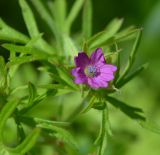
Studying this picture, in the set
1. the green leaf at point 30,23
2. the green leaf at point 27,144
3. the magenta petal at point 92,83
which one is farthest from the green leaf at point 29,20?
the green leaf at point 27,144

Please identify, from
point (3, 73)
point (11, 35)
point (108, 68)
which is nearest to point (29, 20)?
point (11, 35)

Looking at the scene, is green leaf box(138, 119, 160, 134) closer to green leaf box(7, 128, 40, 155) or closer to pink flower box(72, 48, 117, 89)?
pink flower box(72, 48, 117, 89)

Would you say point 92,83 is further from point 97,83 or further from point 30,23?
point 30,23

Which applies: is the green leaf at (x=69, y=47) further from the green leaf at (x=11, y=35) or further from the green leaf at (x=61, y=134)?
the green leaf at (x=61, y=134)

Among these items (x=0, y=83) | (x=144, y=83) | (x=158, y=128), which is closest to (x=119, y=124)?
(x=144, y=83)

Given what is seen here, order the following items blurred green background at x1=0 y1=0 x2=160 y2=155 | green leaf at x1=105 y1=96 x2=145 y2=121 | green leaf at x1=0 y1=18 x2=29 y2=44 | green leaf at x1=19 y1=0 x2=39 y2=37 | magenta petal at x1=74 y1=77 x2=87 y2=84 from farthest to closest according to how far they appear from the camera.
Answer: blurred green background at x1=0 y1=0 x2=160 y2=155
green leaf at x1=19 y1=0 x2=39 y2=37
green leaf at x1=0 y1=18 x2=29 y2=44
green leaf at x1=105 y1=96 x2=145 y2=121
magenta petal at x1=74 y1=77 x2=87 y2=84

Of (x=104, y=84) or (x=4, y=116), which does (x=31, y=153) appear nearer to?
(x=4, y=116)

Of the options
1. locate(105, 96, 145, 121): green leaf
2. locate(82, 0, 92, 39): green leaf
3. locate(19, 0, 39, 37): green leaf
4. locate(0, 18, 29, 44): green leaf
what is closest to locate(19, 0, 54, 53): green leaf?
locate(19, 0, 39, 37): green leaf
